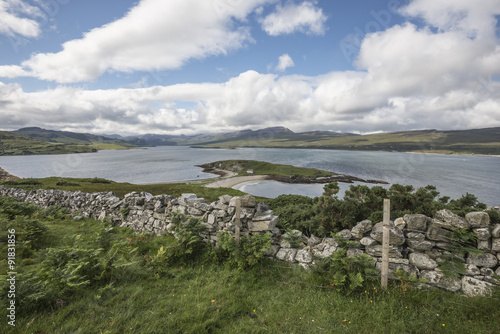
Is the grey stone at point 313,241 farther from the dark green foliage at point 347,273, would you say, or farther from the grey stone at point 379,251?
the grey stone at point 379,251

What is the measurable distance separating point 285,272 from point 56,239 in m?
12.5

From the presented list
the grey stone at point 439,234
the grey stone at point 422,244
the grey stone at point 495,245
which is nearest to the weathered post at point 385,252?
the grey stone at point 422,244

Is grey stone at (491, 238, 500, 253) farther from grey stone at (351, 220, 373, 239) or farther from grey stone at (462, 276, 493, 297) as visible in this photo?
grey stone at (351, 220, 373, 239)

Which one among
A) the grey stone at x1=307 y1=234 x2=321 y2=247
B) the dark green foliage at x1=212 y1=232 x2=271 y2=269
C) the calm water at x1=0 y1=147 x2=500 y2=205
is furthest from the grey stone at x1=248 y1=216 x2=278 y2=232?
Answer: the calm water at x1=0 y1=147 x2=500 y2=205

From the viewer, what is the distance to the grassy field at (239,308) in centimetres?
493

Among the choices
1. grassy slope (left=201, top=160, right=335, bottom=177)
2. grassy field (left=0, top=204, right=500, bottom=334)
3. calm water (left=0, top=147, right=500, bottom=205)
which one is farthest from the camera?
grassy slope (left=201, top=160, right=335, bottom=177)

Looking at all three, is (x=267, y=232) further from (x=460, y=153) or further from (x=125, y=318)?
(x=460, y=153)

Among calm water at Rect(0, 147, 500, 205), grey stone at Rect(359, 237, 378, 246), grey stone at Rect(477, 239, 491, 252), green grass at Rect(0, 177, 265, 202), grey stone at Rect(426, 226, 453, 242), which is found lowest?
calm water at Rect(0, 147, 500, 205)

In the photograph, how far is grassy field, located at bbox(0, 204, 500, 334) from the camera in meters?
4.93

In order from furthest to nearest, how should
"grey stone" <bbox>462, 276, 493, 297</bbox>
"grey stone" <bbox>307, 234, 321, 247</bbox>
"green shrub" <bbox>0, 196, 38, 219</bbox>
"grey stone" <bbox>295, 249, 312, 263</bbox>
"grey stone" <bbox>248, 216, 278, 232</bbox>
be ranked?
"green shrub" <bbox>0, 196, 38, 219</bbox>
"grey stone" <bbox>248, 216, 278, 232</bbox>
"grey stone" <bbox>307, 234, 321, 247</bbox>
"grey stone" <bbox>295, 249, 312, 263</bbox>
"grey stone" <bbox>462, 276, 493, 297</bbox>

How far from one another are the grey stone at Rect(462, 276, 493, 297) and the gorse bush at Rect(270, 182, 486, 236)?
2.84 meters

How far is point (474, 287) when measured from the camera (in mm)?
5750

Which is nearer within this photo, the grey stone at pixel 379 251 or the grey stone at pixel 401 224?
the grey stone at pixel 379 251

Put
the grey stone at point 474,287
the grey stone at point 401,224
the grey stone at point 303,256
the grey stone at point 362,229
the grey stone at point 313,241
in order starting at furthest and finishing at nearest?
1. the grey stone at point 313,241
2. the grey stone at point 303,256
3. the grey stone at point 362,229
4. the grey stone at point 401,224
5. the grey stone at point 474,287
